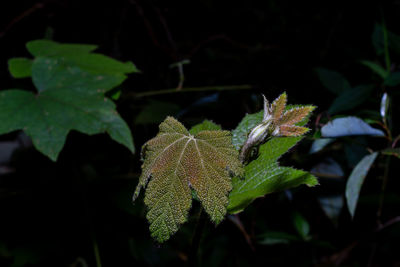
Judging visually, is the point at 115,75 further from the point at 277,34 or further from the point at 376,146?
the point at 277,34

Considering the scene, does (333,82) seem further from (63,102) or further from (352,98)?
(63,102)

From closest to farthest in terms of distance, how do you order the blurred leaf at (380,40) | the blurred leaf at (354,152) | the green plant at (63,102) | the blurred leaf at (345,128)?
1. the blurred leaf at (345,128)
2. the green plant at (63,102)
3. the blurred leaf at (354,152)
4. the blurred leaf at (380,40)

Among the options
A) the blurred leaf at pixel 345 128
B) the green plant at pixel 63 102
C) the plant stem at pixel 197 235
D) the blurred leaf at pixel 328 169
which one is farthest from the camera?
the blurred leaf at pixel 328 169

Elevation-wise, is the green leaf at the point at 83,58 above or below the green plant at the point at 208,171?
below

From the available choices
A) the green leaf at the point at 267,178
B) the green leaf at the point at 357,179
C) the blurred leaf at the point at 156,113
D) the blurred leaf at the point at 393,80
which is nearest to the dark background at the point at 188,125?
the blurred leaf at the point at 156,113

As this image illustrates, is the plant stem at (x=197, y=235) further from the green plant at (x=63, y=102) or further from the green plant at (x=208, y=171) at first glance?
the green plant at (x=63, y=102)

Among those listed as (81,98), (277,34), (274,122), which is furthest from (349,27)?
(274,122)

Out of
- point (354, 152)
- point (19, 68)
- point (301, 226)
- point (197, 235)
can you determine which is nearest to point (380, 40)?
point (354, 152)
